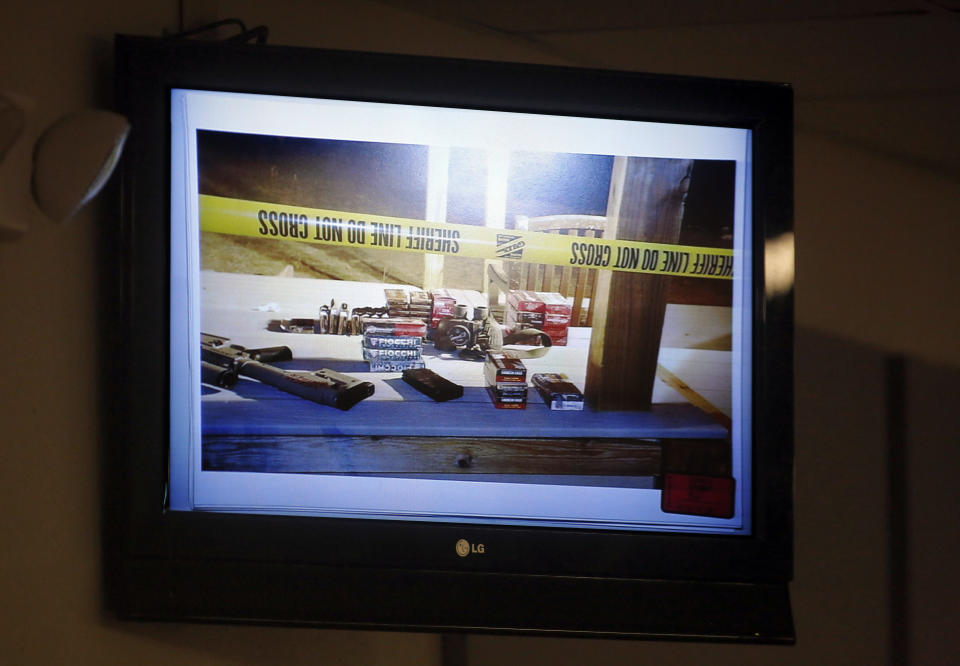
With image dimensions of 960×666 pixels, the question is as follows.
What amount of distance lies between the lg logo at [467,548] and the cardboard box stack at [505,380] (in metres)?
0.18

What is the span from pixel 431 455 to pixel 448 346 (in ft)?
0.48

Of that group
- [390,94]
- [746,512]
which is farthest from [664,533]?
[390,94]

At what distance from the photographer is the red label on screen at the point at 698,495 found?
961mm

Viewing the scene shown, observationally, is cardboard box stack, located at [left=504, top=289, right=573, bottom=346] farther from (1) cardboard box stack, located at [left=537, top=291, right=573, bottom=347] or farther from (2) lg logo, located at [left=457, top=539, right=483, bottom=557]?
(2) lg logo, located at [left=457, top=539, right=483, bottom=557]

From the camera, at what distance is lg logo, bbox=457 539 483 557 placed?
0.94 meters

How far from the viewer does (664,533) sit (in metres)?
0.96

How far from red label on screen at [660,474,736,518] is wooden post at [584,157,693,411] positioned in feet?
0.37
